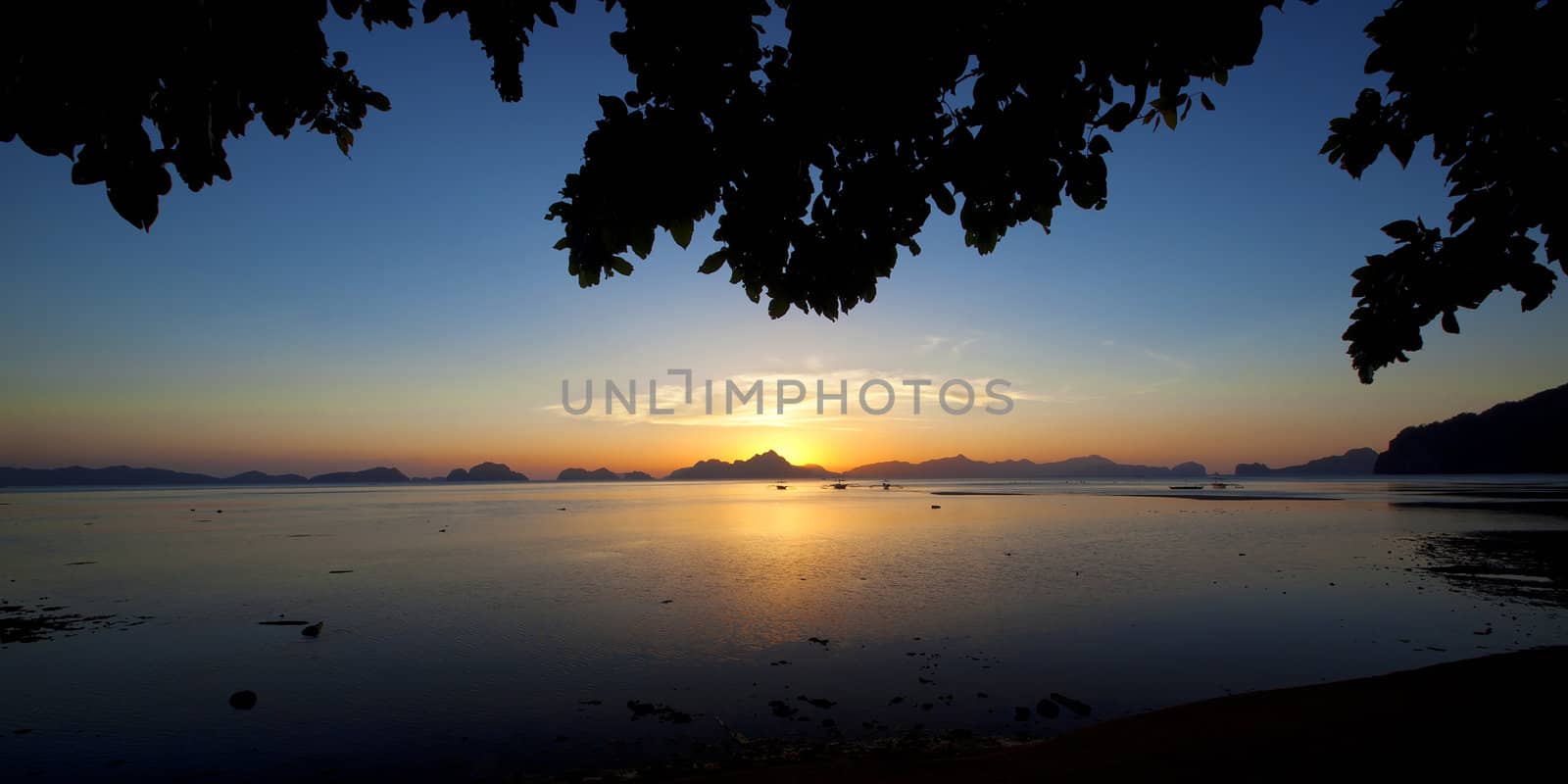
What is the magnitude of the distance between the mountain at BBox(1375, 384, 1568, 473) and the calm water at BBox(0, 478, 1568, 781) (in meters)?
206

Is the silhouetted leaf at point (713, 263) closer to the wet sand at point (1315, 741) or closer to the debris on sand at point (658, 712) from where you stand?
the wet sand at point (1315, 741)

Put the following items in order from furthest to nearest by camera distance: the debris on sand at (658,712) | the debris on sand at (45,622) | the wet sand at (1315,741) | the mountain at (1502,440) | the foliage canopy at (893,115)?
the mountain at (1502,440)
the debris on sand at (45,622)
the debris on sand at (658,712)
the wet sand at (1315,741)
the foliage canopy at (893,115)

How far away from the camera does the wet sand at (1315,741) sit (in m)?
5.47

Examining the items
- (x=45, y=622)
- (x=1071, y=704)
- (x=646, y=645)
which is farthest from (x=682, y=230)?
(x=45, y=622)

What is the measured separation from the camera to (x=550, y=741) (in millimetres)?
8570

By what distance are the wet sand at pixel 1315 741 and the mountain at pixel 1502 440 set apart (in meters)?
223

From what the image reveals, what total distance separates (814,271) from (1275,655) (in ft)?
43.6

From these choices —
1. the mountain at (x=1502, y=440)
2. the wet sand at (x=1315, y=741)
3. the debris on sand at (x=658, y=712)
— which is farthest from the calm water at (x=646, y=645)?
the mountain at (x=1502, y=440)

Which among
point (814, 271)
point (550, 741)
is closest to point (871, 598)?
point (550, 741)

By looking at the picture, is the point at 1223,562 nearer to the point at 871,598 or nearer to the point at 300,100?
the point at 871,598

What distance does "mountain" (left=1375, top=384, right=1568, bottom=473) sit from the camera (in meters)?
150

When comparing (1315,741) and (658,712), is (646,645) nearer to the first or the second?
(658,712)

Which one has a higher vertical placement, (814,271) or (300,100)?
(300,100)

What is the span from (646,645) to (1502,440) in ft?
797
